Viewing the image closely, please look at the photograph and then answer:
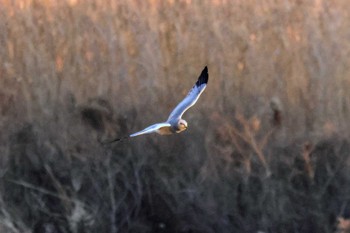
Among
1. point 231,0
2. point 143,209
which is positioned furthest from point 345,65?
point 143,209

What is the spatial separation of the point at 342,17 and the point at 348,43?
0.15 metres

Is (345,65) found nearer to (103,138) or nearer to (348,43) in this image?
(348,43)

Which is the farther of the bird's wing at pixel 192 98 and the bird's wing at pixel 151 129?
the bird's wing at pixel 192 98

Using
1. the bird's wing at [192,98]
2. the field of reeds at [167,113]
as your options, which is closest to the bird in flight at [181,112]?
the bird's wing at [192,98]

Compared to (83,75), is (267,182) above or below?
below

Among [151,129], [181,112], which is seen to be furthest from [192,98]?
[151,129]

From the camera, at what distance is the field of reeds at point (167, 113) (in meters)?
8.43

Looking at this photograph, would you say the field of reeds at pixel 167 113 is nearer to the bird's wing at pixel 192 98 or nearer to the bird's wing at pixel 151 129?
the bird's wing at pixel 192 98

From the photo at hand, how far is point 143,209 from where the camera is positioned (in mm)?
8477

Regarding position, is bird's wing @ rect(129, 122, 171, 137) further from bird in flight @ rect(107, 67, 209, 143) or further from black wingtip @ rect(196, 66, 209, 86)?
black wingtip @ rect(196, 66, 209, 86)

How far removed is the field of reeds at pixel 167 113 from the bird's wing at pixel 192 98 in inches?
29.5

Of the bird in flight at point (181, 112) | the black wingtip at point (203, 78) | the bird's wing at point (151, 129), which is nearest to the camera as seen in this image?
the bird's wing at point (151, 129)

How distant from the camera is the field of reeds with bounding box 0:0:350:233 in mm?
8430

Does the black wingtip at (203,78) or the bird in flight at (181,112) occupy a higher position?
the black wingtip at (203,78)
